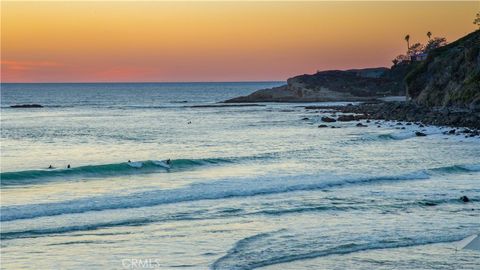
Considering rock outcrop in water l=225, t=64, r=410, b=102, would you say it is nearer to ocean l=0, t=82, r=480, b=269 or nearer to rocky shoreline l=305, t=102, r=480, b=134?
rocky shoreline l=305, t=102, r=480, b=134

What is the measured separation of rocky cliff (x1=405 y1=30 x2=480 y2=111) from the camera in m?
64.9

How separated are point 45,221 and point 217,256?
6908mm

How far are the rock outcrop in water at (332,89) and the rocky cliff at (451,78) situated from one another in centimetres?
4056

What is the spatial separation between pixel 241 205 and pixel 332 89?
12003cm

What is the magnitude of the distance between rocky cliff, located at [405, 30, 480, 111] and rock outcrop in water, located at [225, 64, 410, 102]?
40563mm

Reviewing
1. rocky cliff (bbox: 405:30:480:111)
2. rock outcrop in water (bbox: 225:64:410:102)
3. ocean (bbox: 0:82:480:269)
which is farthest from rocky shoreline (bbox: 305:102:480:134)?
rock outcrop in water (bbox: 225:64:410:102)

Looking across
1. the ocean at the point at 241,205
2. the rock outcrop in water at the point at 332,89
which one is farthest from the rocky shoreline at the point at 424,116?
the rock outcrop in water at the point at 332,89

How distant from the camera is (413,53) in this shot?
176000 mm

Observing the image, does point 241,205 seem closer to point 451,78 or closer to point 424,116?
point 424,116

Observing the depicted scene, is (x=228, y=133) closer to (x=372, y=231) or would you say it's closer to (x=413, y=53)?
(x=372, y=231)

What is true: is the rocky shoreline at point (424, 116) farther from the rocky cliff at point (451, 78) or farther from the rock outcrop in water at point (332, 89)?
the rock outcrop in water at point (332, 89)

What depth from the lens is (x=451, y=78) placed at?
72.4 metres

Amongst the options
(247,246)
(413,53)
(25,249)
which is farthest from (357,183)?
(413,53)

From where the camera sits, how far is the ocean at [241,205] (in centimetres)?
1684
